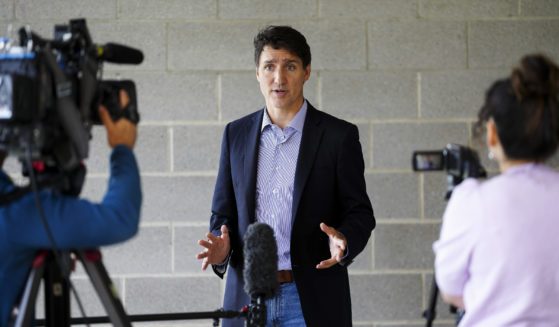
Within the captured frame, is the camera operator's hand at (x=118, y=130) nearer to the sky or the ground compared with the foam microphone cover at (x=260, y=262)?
nearer to the sky

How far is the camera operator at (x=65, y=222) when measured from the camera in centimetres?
118

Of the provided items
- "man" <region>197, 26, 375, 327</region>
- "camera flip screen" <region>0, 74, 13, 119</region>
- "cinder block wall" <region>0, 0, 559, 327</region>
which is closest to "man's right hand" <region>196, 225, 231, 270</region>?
"man" <region>197, 26, 375, 327</region>

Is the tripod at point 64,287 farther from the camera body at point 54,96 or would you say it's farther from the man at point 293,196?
the man at point 293,196

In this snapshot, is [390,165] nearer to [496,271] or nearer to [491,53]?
[491,53]

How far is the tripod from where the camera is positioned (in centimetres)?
127

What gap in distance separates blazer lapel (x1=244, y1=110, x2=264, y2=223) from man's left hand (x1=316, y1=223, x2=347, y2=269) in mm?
247

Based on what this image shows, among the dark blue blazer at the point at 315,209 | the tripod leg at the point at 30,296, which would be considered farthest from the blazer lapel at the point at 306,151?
the tripod leg at the point at 30,296

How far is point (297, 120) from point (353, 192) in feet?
0.92

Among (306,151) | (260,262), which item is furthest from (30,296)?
(306,151)

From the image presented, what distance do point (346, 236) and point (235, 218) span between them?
15.0 inches

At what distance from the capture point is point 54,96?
3.95 feet

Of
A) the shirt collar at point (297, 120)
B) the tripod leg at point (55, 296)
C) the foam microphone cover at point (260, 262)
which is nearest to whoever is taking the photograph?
the tripod leg at point (55, 296)

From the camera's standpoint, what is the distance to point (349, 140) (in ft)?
6.32

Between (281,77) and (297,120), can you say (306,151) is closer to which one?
(297,120)
